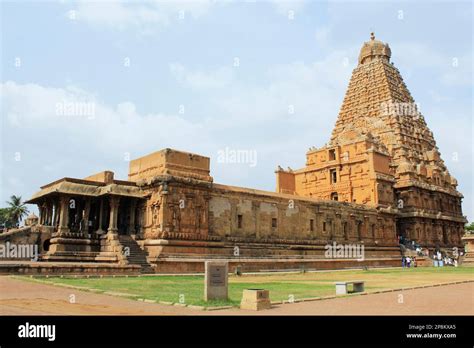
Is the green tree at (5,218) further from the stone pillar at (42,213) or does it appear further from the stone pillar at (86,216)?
the stone pillar at (86,216)

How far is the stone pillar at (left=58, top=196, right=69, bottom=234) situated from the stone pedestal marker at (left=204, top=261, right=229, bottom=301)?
21067 millimetres

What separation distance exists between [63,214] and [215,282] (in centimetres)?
2196

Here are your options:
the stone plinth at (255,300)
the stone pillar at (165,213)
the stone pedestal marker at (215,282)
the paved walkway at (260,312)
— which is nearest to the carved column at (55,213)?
the stone pillar at (165,213)

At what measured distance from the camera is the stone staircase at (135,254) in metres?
30.3

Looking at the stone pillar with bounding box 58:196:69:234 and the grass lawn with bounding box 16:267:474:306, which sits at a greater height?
the stone pillar with bounding box 58:196:69:234

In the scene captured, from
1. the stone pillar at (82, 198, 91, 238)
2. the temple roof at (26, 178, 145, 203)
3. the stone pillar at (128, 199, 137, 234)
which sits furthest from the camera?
the stone pillar at (128, 199, 137, 234)

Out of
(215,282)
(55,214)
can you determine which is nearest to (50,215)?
(55,214)

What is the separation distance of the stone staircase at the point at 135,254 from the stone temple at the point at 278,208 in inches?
4.7

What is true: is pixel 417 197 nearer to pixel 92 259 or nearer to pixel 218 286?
pixel 92 259

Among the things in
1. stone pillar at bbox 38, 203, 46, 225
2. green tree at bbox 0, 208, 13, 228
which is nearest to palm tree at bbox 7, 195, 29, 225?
green tree at bbox 0, 208, 13, 228

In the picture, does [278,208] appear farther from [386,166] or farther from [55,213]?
[386,166]

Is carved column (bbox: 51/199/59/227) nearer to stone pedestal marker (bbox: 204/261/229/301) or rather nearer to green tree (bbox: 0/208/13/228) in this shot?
stone pedestal marker (bbox: 204/261/229/301)

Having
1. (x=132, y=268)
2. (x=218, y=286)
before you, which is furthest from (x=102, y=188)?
(x=218, y=286)

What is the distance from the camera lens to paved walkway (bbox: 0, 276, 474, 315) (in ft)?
37.4
